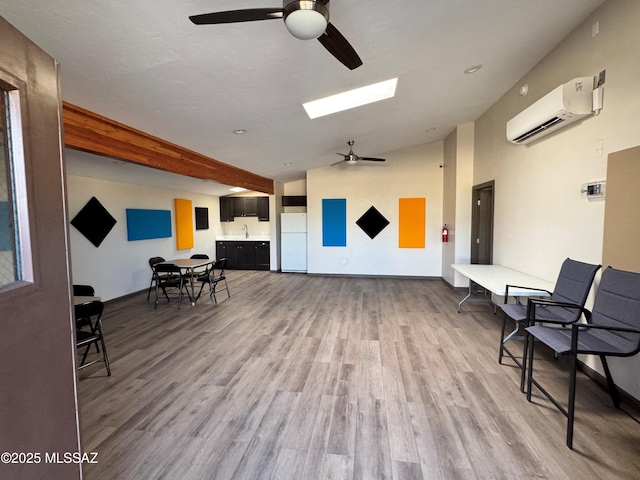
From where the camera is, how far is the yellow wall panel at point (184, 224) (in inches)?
280

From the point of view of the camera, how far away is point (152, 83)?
7.90ft

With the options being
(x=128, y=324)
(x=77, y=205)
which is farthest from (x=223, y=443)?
(x=77, y=205)

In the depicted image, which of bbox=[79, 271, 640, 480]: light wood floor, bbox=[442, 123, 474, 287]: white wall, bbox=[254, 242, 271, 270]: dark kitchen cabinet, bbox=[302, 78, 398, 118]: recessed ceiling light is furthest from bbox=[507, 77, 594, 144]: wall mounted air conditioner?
bbox=[254, 242, 271, 270]: dark kitchen cabinet

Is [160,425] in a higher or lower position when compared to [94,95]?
lower

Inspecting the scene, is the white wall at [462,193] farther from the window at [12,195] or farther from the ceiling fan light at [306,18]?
the window at [12,195]

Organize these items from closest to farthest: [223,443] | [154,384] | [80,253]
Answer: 1. [223,443]
2. [154,384]
3. [80,253]

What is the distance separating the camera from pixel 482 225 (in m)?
5.23

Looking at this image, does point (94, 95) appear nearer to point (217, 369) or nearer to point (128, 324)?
point (217, 369)

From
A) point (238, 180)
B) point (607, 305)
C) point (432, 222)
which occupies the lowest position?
point (607, 305)

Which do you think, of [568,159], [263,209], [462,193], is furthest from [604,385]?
[263,209]

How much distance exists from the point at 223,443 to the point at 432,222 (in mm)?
6277

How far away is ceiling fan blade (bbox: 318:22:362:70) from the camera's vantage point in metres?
1.80

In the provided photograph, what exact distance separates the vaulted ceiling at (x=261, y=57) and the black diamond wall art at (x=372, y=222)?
318cm

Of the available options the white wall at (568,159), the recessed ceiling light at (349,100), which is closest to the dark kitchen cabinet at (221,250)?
the recessed ceiling light at (349,100)
